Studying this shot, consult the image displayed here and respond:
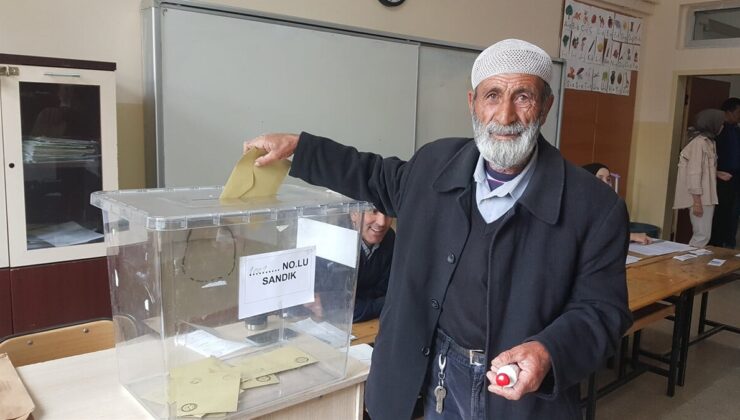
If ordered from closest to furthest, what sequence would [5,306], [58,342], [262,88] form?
[58,342]
[5,306]
[262,88]

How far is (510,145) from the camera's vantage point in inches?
44.9

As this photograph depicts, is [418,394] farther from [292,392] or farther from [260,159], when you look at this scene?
[260,159]

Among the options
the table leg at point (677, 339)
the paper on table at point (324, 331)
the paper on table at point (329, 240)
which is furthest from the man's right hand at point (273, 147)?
the table leg at point (677, 339)

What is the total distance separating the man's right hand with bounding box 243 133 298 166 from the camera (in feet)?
4.17

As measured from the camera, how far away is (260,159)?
1.27m

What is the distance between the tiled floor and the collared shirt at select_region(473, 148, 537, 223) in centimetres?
218

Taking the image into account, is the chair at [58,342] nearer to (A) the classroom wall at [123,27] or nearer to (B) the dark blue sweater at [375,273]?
(B) the dark blue sweater at [375,273]

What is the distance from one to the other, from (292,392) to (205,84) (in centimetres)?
191

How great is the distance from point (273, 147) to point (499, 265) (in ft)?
1.78

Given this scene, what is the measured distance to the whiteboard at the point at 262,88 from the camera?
2.72m

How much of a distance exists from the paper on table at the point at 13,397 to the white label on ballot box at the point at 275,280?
17.2 inches

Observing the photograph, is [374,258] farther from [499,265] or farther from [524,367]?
[524,367]

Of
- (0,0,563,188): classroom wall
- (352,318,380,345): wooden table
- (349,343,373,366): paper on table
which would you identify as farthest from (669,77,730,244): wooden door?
(349,343,373,366): paper on table

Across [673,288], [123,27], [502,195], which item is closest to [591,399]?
[673,288]
